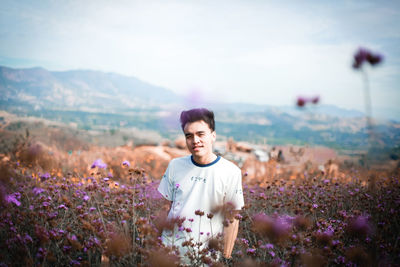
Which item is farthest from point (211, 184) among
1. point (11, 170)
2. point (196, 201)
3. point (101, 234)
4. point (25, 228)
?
point (11, 170)

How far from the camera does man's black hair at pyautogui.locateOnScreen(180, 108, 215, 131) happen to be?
224cm

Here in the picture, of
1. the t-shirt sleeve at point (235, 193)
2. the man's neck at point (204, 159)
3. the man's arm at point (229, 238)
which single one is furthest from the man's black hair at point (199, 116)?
the man's arm at point (229, 238)

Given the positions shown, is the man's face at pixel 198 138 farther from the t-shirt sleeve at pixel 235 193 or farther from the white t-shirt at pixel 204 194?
the t-shirt sleeve at pixel 235 193

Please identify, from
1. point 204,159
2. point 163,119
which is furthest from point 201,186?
point 163,119

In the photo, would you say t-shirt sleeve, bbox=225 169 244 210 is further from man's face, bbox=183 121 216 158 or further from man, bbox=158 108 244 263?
man's face, bbox=183 121 216 158

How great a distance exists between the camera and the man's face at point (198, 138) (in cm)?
221

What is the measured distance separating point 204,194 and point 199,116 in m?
0.68

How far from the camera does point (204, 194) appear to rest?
2.17 m

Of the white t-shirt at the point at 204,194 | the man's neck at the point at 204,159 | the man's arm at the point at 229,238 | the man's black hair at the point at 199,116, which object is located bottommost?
the man's arm at the point at 229,238

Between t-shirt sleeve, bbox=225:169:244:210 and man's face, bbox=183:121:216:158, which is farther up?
man's face, bbox=183:121:216:158

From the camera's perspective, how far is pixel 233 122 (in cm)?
15838

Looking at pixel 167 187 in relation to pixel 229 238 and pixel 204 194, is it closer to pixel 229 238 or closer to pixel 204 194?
pixel 204 194

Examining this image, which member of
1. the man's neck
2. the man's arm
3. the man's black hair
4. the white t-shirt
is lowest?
the man's arm

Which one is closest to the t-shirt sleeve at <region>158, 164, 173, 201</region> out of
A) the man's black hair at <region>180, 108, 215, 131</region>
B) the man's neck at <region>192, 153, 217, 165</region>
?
the man's neck at <region>192, 153, 217, 165</region>
